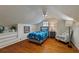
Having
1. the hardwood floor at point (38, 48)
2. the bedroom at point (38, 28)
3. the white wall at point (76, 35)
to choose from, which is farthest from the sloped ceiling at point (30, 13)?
the hardwood floor at point (38, 48)

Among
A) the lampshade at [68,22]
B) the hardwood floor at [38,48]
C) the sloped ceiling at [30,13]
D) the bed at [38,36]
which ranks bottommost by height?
the hardwood floor at [38,48]

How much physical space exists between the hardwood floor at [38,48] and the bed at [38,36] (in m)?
0.07

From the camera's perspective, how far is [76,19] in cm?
150

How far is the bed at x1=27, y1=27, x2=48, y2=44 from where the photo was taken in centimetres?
156

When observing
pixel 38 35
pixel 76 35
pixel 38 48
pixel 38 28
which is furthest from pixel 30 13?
pixel 76 35

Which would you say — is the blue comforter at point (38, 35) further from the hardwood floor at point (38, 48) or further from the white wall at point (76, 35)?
the white wall at point (76, 35)

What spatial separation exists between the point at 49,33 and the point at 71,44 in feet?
1.31

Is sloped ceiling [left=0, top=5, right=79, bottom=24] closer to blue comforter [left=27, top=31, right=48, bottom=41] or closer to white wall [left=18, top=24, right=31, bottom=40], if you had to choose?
white wall [left=18, top=24, right=31, bottom=40]

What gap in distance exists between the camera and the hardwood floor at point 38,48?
1.51 m

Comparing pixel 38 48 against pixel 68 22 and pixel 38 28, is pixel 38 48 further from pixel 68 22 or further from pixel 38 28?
pixel 68 22

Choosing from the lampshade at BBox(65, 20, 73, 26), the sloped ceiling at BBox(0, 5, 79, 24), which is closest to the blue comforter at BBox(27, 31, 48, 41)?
the sloped ceiling at BBox(0, 5, 79, 24)

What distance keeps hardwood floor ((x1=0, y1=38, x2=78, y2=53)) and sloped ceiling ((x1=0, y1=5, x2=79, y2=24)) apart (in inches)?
15.4
